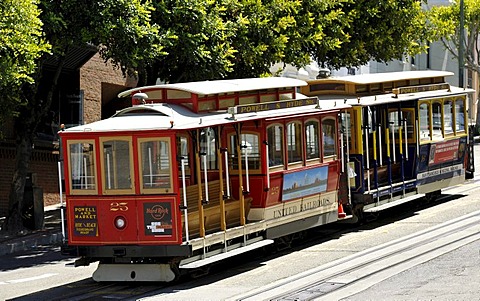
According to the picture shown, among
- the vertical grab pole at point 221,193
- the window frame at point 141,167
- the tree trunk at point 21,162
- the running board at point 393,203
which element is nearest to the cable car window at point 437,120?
the running board at point 393,203

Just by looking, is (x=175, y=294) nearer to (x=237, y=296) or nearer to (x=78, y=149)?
(x=237, y=296)

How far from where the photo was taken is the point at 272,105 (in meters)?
17.4

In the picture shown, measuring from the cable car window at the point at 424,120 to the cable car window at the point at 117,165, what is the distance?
369 inches

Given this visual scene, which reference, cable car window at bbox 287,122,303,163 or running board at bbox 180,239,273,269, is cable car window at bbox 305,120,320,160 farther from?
running board at bbox 180,239,273,269

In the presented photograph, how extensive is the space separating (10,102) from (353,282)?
8.99m

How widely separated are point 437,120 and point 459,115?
137 centimetres

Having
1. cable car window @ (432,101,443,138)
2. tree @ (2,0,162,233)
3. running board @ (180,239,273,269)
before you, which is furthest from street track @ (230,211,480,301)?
tree @ (2,0,162,233)

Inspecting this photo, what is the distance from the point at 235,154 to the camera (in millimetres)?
16812

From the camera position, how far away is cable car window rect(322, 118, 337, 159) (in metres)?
18.8

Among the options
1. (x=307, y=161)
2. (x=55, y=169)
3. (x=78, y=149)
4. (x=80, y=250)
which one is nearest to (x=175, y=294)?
(x=80, y=250)

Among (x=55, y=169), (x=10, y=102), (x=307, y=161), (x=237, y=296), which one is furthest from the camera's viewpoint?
(x=55, y=169)

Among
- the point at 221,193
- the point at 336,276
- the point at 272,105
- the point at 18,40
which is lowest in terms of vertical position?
the point at 336,276

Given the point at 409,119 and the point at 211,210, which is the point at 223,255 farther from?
the point at 409,119

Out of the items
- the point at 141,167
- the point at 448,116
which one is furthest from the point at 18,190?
the point at 448,116
